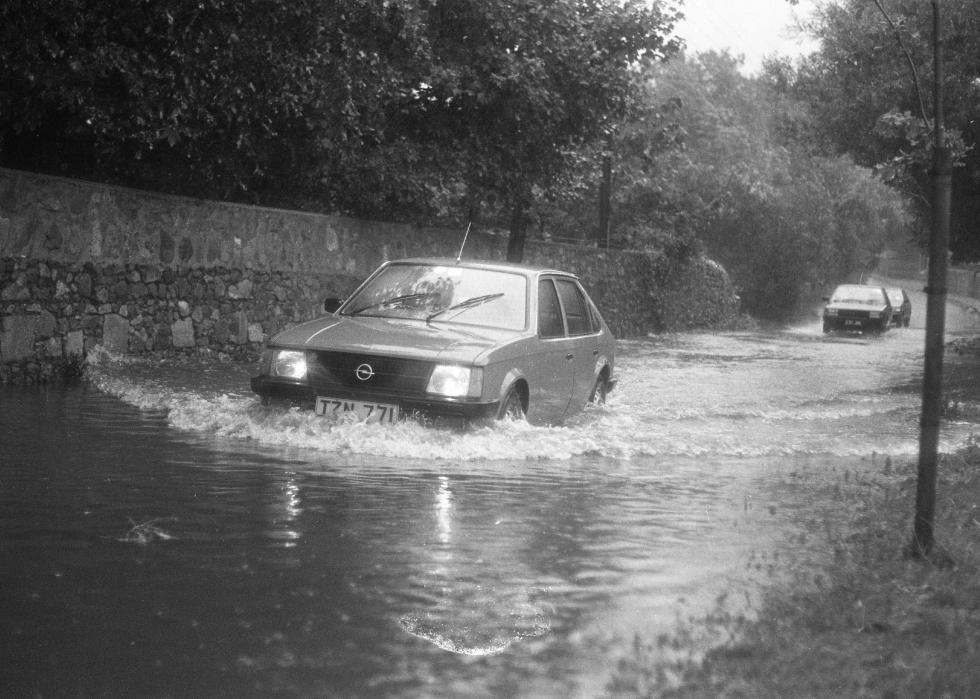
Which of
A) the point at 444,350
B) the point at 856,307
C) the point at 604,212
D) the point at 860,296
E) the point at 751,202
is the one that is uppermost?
the point at 751,202

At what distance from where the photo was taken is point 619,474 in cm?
845

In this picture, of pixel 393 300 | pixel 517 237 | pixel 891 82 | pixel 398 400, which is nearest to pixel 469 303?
pixel 393 300

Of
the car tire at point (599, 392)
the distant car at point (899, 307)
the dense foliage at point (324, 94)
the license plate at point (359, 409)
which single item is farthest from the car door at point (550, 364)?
the distant car at point (899, 307)

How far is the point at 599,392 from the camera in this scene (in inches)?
460

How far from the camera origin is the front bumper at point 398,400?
8.41 metres

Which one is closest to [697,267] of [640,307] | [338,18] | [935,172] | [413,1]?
[640,307]

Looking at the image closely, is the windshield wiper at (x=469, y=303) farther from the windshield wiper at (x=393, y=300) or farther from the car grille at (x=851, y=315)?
the car grille at (x=851, y=315)

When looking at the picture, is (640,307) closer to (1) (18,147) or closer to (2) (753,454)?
(1) (18,147)

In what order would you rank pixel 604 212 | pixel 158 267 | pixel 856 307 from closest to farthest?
pixel 158 267
pixel 604 212
pixel 856 307

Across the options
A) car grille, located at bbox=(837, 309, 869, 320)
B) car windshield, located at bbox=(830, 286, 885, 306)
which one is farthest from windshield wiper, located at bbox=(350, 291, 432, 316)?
car windshield, located at bbox=(830, 286, 885, 306)

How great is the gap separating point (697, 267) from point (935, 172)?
94.4 ft

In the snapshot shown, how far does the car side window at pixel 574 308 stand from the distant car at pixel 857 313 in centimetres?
Answer: 2841

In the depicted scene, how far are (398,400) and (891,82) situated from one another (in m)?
18.2

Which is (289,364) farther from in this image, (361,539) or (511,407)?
(361,539)
